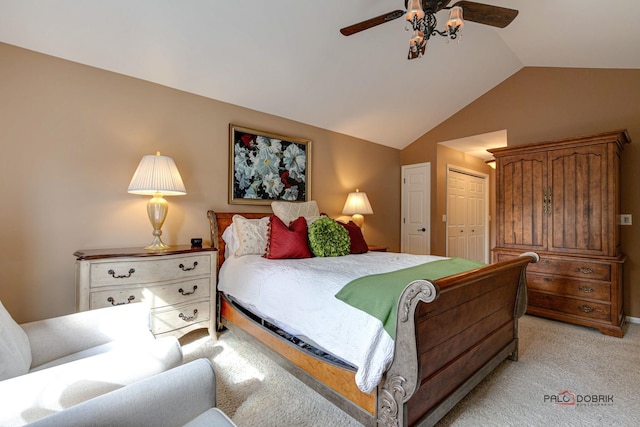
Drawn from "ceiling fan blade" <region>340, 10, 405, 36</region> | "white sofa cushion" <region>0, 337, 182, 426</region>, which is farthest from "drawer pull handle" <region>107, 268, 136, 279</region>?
"ceiling fan blade" <region>340, 10, 405, 36</region>

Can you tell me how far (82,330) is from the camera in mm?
1421

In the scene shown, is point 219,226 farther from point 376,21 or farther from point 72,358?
point 376,21

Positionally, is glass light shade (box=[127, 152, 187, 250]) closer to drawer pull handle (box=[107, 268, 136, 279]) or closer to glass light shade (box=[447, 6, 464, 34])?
drawer pull handle (box=[107, 268, 136, 279])

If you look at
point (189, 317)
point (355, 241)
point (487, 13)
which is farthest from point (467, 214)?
point (189, 317)

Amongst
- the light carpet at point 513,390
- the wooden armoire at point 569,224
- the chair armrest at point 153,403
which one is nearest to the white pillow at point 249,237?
the light carpet at point 513,390

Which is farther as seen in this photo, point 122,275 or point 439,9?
point 122,275

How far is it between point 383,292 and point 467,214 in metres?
4.68

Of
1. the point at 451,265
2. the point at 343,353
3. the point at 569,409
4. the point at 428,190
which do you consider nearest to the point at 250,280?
the point at 343,353

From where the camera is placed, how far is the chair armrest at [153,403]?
713 millimetres

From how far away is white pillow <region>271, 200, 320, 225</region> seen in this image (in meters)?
3.20

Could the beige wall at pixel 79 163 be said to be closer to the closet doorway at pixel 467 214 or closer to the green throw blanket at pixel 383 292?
the green throw blanket at pixel 383 292

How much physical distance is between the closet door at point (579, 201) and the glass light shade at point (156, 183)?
3778mm

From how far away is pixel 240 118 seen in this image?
10.5 feet

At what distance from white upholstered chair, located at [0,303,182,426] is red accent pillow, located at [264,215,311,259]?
112 cm
